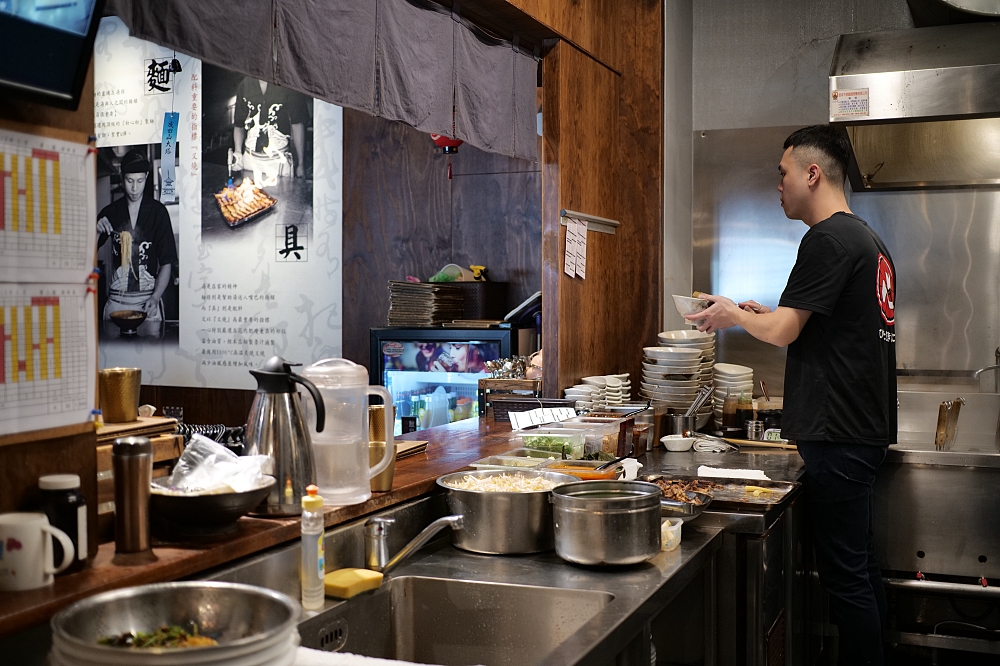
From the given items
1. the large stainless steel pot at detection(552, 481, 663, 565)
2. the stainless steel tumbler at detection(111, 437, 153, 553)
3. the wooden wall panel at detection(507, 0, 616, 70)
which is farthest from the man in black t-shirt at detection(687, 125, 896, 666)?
the stainless steel tumbler at detection(111, 437, 153, 553)

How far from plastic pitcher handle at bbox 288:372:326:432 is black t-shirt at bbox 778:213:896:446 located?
1924 mm

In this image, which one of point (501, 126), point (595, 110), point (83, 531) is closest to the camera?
point (83, 531)

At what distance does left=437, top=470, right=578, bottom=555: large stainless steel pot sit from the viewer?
245cm

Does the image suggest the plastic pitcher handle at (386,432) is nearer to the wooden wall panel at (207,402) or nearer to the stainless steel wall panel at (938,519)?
the stainless steel wall panel at (938,519)

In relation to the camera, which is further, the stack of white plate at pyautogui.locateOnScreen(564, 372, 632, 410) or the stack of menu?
the stack of menu

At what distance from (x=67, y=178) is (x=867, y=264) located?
2675mm

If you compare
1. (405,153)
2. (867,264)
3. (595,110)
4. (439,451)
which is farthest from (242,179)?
(867,264)

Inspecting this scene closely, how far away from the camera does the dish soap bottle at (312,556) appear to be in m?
1.97

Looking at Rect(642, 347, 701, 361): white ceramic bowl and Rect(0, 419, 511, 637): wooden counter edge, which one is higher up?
Rect(642, 347, 701, 361): white ceramic bowl

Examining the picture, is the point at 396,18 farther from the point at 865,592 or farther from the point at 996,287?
the point at 996,287

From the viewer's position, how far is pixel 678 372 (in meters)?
4.52

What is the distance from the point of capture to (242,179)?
6.65m

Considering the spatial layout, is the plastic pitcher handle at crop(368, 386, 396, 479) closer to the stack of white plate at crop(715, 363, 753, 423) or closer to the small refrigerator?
the stack of white plate at crop(715, 363, 753, 423)

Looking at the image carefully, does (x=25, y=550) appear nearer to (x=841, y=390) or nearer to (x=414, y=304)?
(x=841, y=390)
